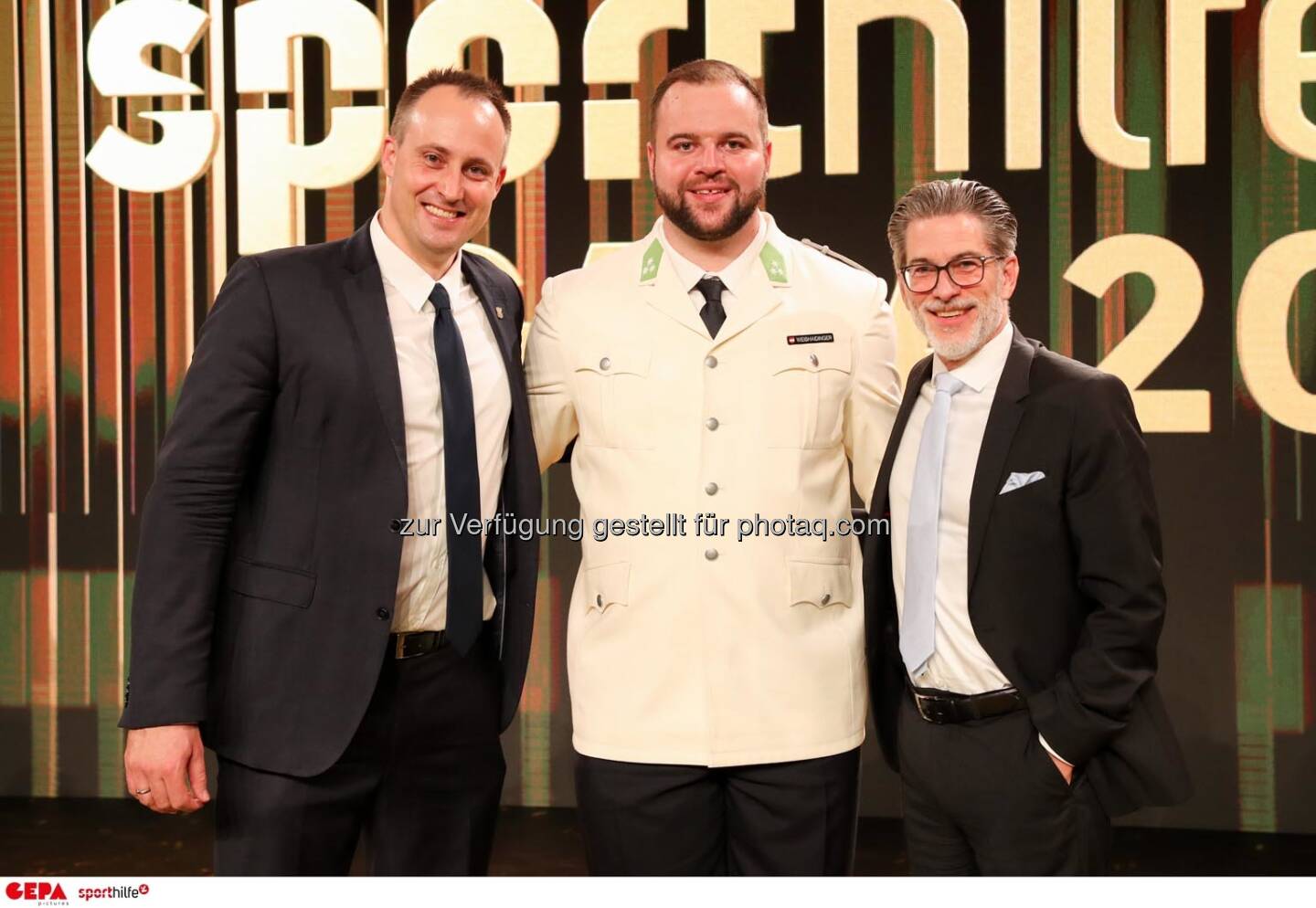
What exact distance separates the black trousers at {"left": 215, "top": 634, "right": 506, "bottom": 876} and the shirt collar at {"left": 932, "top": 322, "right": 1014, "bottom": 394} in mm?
1055

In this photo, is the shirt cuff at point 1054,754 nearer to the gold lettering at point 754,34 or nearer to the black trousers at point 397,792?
the black trousers at point 397,792

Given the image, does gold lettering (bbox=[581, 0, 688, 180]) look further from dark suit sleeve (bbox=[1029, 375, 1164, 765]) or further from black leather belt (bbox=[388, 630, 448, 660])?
dark suit sleeve (bbox=[1029, 375, 1164, 765])

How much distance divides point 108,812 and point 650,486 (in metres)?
3.07

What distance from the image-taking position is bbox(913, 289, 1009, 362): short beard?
7.16ft

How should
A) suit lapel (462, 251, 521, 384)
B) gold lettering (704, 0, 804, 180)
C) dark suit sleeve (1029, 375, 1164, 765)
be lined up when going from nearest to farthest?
dark suit sleeve (1029, 375, 1164, 765) → suit lapel (462, 251, 521, 384) → gold lettering (704, 0, 804, 180)

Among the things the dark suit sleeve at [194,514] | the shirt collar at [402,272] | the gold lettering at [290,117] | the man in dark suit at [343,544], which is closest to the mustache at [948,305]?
the man in dark suit at [343,544]

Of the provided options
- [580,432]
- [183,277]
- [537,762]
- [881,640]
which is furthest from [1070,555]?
[183,277]

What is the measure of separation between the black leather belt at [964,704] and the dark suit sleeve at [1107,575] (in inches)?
1.5

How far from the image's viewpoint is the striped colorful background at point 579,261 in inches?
153

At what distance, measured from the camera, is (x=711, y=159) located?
2.27 meters

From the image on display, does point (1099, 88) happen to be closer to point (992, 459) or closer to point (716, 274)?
point (716, 274)

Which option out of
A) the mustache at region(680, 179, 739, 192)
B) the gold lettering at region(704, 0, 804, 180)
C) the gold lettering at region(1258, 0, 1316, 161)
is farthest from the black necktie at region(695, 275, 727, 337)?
the gold lettering at region(1258, 0, 1316, 161)

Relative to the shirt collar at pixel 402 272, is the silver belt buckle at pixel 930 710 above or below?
below
